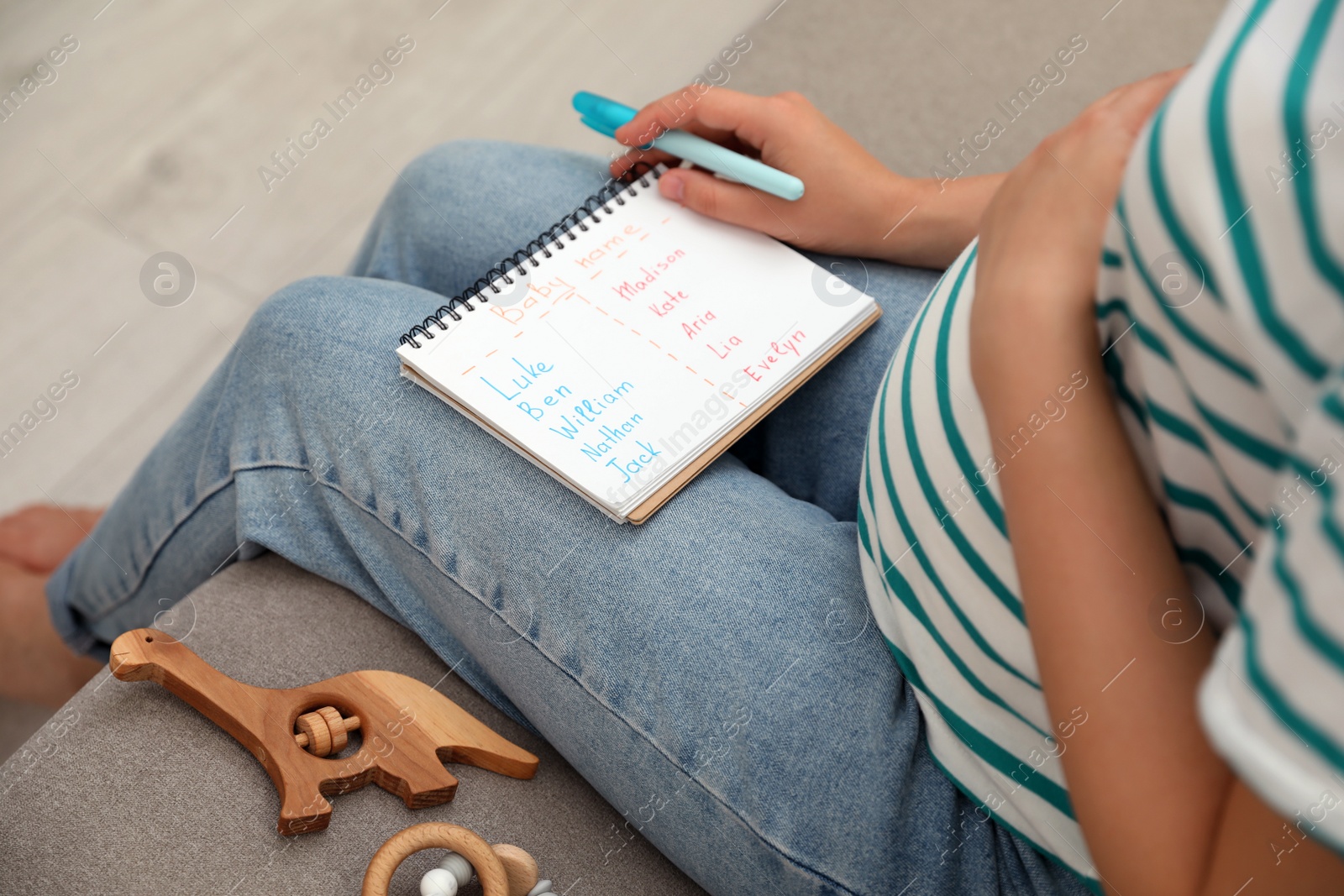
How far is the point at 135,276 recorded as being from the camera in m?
1.31

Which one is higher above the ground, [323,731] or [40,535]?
[40,535]

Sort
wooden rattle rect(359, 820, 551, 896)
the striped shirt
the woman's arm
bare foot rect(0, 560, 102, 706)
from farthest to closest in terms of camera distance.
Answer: bare foot rect(0, 560, 102, 706), wooden rattle rect(359, 820, 551, 896), the woman's arm, the striped shirt

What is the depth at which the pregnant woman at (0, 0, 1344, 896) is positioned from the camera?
0.30 metres

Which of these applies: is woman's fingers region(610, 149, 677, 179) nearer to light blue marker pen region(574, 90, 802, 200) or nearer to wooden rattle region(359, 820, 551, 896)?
light blue marker pen region(574, 90, 802, 200)

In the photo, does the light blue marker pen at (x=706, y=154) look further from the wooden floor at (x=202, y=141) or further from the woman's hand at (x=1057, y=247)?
the wooden floor at (x=202, y=141)

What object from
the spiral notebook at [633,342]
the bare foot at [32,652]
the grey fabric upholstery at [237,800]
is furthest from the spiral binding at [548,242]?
the bare foot at [32,652]

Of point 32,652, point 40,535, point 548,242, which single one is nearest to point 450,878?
point 548,242

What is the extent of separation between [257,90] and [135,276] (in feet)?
1.21

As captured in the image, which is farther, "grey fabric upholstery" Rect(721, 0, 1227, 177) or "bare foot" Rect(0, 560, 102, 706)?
"grey fabric upholstery" Rect(721, 0, 1227, 177)

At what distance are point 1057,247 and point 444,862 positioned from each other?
446 millimetres

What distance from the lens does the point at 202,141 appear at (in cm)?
142

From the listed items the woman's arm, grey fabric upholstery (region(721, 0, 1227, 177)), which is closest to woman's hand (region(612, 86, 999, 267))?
the woman's arm

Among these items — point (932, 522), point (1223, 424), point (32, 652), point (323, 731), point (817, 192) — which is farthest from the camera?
point (32, 652)

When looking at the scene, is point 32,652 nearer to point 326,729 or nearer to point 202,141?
point 326,729
